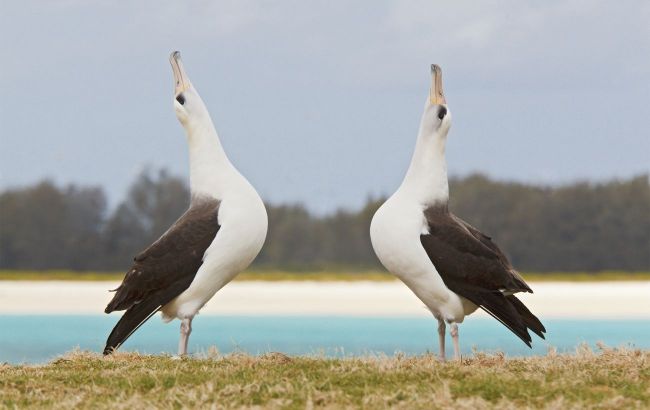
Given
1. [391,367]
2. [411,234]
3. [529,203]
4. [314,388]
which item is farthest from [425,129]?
[529,203]

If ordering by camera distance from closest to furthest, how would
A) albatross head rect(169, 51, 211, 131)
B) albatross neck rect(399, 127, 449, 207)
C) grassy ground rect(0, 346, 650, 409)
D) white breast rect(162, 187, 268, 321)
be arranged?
grassy ground rect(0, 346, 650, 409) → white breast rect(162, 187, 268, 321) → albatross neck rect(399, 127, 449, 207) → albatross head rect(169, 51, 211, 131)

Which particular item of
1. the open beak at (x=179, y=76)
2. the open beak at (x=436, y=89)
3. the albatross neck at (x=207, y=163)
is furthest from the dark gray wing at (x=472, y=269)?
the open beak at (x=179, y=76)

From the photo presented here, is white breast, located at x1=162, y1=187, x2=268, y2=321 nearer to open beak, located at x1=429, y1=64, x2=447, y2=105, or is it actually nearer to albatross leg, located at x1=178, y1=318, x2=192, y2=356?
albatross leg, located at x1=178, y1=318, x2=192, y2=356

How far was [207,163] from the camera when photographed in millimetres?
10555

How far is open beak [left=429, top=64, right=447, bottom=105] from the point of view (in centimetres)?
1038

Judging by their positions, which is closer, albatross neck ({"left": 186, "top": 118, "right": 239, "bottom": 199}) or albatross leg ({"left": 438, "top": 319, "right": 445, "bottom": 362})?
albatross leg ({"left": 438, "top": 319, "right": 445, "bottom": 362})

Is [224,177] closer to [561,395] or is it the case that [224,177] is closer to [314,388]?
[314,388]

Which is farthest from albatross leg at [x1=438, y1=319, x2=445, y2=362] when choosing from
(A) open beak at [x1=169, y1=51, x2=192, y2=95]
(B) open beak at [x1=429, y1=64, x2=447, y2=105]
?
(A) open beak at [x1=169, y1=51, x2=192, y2=95]

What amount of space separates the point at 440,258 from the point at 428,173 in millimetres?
900

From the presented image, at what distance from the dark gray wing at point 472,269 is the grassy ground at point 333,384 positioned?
48cm

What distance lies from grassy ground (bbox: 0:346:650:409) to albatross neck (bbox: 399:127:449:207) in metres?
1.49

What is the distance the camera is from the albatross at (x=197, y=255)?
997 centimetres

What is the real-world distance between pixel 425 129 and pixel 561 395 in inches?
129

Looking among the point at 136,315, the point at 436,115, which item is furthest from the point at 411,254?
the point at 136,315
